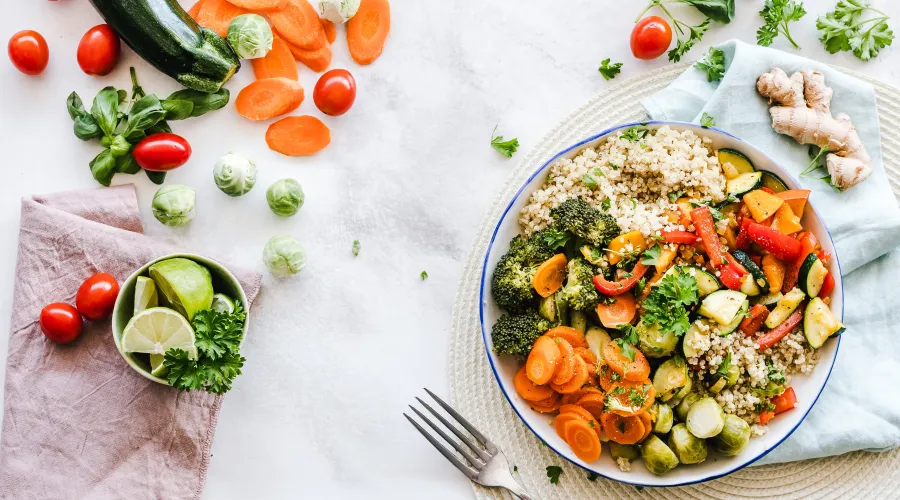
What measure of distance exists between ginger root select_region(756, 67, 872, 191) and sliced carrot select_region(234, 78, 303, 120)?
7.29 ft

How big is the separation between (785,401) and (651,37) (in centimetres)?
176

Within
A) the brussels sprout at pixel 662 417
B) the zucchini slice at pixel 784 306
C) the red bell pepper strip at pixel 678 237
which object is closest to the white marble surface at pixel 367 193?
the red bell pepper strip at pixel 678 237

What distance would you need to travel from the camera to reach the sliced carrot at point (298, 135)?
11.5 feet

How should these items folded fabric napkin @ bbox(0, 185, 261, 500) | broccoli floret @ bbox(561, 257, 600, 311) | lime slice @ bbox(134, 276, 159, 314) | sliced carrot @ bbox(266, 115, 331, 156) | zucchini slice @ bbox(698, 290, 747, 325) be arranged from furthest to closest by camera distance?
sliced carrot @ bbox(266, 115, 331, 156)
folded fabric napkin @ bbox(0, 185, 261, 500)
lime slice @ bbox(134, 276, 159, 314)
broccoli floret @ bbox(561, 257, 600, 311)
zucchini slice @ bbox(698, 290, 747, 325)

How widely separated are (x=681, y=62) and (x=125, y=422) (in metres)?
3.19

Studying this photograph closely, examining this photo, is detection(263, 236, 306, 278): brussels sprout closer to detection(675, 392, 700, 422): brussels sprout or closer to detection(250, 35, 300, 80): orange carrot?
detection(250, 35, 300, 80): orange carrot

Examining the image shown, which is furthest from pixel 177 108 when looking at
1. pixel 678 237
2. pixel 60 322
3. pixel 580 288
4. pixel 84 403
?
pixel 678 237

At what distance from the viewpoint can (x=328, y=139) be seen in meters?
3.51

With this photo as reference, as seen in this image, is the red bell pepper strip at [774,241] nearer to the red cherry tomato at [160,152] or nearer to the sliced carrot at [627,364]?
the sliced carrot at [627,364]

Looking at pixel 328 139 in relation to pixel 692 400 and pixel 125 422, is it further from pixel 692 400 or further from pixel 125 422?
pixel 692 400

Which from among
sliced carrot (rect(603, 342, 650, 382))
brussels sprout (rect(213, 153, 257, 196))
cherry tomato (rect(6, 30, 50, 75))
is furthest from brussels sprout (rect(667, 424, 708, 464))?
cherry tomato (rect(6, 30, 50, 75))

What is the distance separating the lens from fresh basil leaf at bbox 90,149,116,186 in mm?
3398

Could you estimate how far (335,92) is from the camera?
11.1 feet

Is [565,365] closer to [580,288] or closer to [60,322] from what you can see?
[580,288]
